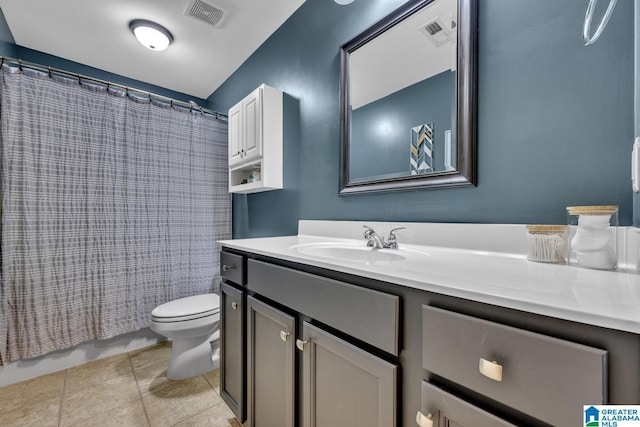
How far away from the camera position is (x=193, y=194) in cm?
232

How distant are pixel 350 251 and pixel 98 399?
5.66 ft

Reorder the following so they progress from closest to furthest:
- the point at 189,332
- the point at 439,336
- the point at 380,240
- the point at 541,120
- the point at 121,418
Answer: the point at 439,336
the point at 541,120
the point at 380,240
the point at 121,418
the point at 189,332

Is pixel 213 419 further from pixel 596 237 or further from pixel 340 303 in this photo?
pixel 596 237

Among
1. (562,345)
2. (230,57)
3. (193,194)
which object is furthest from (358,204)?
(230,57)

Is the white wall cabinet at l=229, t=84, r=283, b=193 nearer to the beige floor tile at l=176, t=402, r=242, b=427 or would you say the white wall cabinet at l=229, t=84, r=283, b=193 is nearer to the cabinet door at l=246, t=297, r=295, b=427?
the cabinet door at l=246, t=297, r=295, b=427

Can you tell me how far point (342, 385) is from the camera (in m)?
0.74

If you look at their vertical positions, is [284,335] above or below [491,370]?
below

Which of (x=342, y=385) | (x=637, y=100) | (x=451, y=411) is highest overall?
(x=637, y=100)

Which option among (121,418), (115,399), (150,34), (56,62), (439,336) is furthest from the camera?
(56,62)

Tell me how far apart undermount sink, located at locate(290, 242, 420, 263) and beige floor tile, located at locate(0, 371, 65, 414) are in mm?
1792

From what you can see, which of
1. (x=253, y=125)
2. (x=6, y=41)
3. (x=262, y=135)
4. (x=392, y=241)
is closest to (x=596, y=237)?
(x=392, y=241)

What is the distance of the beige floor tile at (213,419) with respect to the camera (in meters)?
1.35

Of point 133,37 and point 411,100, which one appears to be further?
point 133,37

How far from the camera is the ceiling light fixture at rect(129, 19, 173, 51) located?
1873mm
